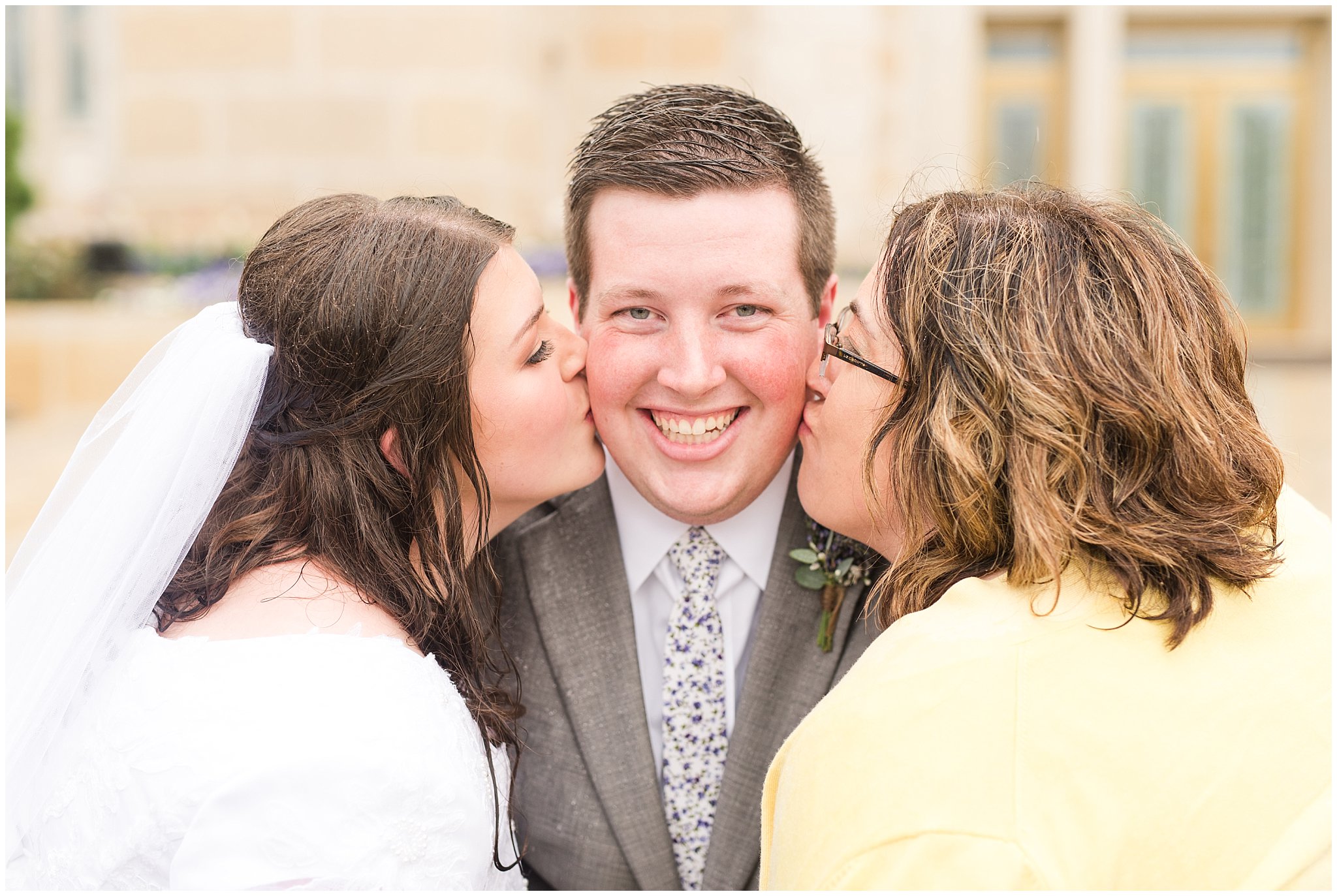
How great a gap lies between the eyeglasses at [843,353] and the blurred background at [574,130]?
388 centimetres

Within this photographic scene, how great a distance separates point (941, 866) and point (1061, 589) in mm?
485

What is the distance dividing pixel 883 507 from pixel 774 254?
70 cm

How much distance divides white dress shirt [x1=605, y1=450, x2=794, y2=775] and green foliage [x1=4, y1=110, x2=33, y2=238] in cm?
655

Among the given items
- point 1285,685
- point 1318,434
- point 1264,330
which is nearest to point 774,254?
point 1285,685

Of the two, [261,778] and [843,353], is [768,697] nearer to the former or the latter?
[843,353]

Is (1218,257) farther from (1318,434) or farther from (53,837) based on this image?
(53,837)

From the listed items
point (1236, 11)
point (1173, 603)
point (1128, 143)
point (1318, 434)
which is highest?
point (1236, 11)

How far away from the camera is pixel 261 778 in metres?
1.60

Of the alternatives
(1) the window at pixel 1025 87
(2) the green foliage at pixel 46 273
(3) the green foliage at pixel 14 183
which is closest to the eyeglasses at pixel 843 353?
(2) the green foliage at pixel 46 273

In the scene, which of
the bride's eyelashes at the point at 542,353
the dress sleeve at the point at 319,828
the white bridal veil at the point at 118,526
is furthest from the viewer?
the bride's eyelashes at the point at 542,353

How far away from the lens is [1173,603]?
1572 mm

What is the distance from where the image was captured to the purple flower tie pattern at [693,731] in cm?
Answer: 238

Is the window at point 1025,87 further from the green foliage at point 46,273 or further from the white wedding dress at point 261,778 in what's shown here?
the white wedding dress at point 261,778

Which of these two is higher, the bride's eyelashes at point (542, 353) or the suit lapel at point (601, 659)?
the bride's eyelashes at point (542, 353)
